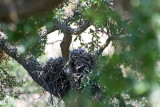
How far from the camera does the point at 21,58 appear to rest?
4.48 m

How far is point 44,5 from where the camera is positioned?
49.7 inches

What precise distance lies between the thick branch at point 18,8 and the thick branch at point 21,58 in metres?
3.09

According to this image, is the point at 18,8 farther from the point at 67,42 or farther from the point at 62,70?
the point at 62,70

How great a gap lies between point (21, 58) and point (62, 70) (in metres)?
0.55

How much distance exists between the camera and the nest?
4633mm

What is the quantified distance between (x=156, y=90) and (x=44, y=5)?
20.6 inches

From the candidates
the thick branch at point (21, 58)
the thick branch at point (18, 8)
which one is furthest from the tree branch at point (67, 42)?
the thick branch at point (18, 8)

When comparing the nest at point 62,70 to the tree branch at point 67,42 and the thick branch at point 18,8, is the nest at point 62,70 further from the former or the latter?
the thick branch at point 18,8

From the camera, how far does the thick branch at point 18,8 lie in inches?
45.6

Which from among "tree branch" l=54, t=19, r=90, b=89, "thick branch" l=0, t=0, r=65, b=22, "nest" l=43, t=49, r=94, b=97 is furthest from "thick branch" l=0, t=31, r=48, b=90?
"thick branch" l=0, t=0, r=65, b=22

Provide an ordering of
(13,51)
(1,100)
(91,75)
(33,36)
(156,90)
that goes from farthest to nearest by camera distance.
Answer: (1,100) < (13,51) < (91,75) < (33,36) < (156,90)

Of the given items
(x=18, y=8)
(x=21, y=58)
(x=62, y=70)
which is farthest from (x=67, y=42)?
(x=18, y=8)

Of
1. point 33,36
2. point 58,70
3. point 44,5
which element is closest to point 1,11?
point 44,5

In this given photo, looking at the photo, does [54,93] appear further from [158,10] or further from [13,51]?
[158,10]
